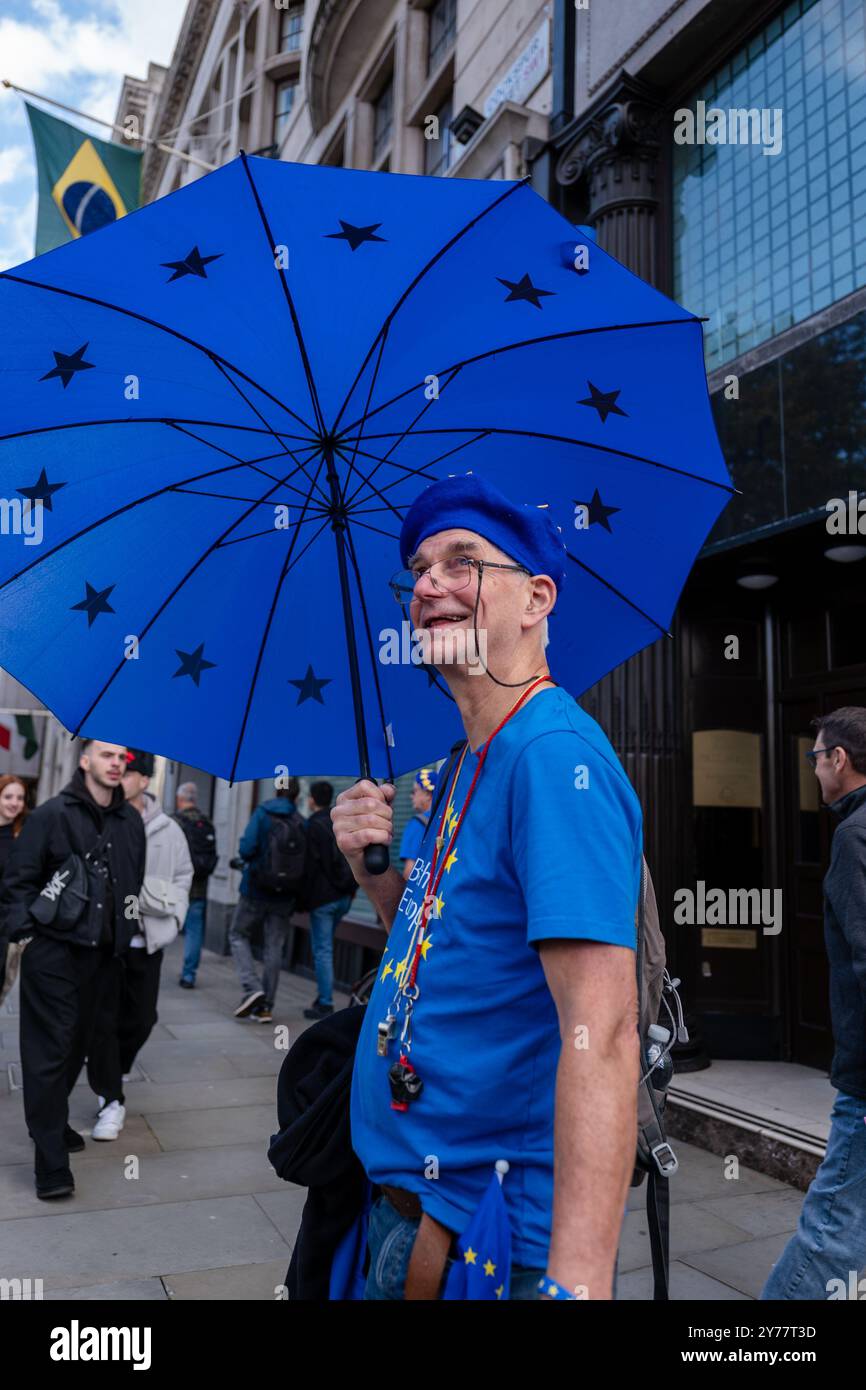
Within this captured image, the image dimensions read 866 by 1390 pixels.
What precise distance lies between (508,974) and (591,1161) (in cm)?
29

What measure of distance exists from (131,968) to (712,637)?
176 inches

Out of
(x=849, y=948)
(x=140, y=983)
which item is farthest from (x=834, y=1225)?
(x=140, y=983)

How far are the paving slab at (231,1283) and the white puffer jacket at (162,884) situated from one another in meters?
2.06

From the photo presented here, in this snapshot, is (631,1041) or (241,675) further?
(241,675)

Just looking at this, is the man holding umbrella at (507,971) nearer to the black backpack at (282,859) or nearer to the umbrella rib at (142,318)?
the umbrella rib at (142,318)

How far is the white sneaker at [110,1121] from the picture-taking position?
569 centimetres

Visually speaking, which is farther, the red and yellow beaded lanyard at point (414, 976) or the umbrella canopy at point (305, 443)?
the umbrella canopy at point (305, 443)

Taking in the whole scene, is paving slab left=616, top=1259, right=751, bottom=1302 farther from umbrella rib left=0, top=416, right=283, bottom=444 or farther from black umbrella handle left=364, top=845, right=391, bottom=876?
umbrella rib left=0, top=416, right=283, bottom=444

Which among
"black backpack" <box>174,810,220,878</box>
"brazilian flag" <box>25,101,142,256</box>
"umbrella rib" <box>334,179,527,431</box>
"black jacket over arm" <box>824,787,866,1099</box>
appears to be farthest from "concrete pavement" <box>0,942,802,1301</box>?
"brazilian flag" <box>25,101,142,256</box>

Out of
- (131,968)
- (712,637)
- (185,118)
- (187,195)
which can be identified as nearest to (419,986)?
(187,195)

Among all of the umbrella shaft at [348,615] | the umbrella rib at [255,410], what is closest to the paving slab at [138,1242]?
the umbrella shaft at [348,615]

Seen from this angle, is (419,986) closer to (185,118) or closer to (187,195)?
(187,195)

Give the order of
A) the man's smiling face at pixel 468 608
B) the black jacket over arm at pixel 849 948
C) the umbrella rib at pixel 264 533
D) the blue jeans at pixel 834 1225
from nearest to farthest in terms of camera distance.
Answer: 1. the man's smiling face at pixel 468 608
2. the umbrella rib at pixel 264 533
3. the blue jeans at pixel 834 1225
4. the black jacket over arm at pixel 849 948

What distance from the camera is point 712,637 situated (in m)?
7.30
